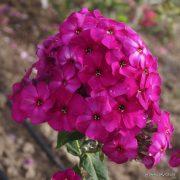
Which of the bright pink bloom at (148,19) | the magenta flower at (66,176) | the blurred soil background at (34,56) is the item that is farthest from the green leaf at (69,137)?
the bright pink bloom at (148,19)

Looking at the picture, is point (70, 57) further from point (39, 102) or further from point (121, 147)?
point (121, 147)

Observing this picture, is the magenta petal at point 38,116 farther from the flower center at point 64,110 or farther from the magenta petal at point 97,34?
the magenta petal at point 97,34

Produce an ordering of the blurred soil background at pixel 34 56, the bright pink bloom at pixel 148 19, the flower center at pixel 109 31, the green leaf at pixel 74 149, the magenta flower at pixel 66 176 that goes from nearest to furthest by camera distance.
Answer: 1. the flower center at pixel 109 31
2. the magenta flower at pixel 66 176
3. the green leaf at pixel 74 149
4. the blurred soil background at pixel 34 56
5. the bright pink bloom at pixel 148 19

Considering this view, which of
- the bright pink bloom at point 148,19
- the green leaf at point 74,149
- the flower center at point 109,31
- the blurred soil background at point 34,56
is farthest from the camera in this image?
the bright pink bloom at point 148,19

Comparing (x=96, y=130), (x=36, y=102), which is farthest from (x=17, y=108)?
(x=96, y=130)

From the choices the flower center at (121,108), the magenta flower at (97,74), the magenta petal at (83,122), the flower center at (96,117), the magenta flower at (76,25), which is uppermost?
the magenta flower at (76,25)

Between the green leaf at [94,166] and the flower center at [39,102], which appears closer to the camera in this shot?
the flower center at [39,102]
